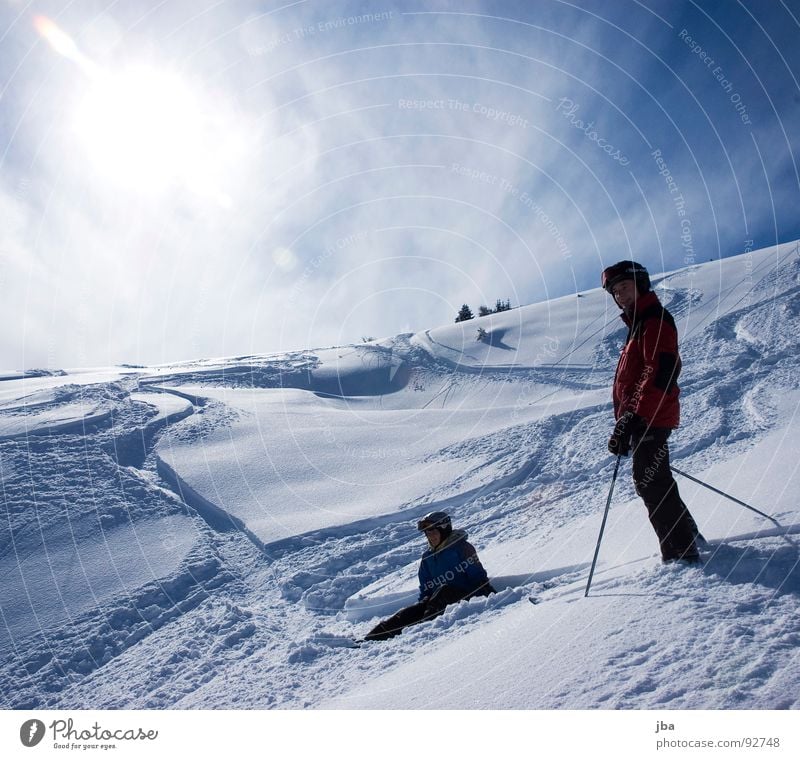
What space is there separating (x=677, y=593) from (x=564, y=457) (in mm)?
4090

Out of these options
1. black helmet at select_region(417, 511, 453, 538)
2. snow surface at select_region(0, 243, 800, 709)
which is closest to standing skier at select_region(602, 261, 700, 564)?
snow surface at select_region(0, 243, 800, 709)

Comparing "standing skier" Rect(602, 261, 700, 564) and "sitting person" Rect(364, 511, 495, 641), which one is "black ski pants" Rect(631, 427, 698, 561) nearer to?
"standing skier" Rect(602, 261, 700, 564)

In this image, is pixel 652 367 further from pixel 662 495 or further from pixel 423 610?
pixel 423 610

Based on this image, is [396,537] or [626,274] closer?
[626,274]

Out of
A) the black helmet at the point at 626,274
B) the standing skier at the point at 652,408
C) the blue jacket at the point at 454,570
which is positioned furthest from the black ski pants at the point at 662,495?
the blue jacket at the point at 454,570

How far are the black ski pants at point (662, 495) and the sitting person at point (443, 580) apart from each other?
1396mm

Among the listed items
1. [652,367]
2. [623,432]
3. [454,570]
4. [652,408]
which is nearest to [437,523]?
[454,570]

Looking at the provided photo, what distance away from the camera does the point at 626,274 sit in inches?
107

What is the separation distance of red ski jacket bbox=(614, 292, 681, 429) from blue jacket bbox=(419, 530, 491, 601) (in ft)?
5.32

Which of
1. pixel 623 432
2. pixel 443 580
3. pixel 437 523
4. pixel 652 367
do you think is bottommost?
Result: pixel 443 580

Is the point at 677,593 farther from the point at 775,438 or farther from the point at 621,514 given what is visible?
the point at 775,438

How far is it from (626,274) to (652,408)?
2.74 ft

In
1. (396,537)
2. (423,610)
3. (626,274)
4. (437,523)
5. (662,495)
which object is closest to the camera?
(662,495)

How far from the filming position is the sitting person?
11.0ft
